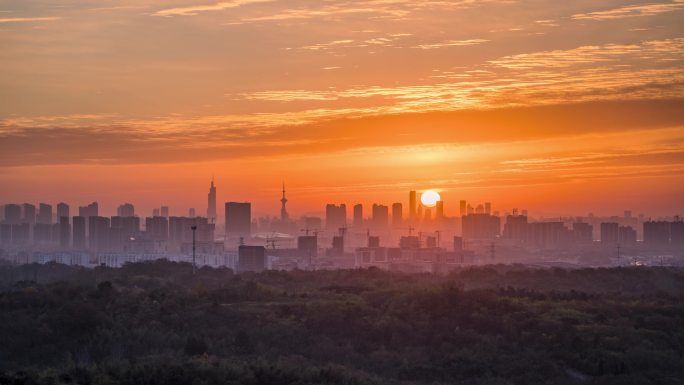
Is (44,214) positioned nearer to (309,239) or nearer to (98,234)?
(98,234)

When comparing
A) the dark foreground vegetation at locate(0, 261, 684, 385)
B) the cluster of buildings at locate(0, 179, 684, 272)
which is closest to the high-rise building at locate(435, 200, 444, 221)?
the cluster of buildings at locate(0, 179, 684, 272)

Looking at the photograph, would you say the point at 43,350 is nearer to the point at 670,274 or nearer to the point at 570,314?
the point at 570,314

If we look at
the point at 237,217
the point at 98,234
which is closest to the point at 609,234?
the point at 237,217

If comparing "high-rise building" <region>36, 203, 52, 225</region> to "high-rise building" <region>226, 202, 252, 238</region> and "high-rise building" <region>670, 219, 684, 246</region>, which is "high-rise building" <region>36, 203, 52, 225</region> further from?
"high-rise building" <region>670, 219, 684, 246</region>

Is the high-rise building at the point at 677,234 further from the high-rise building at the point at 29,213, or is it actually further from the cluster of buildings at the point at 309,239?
the high-rise building at the point at 29,213

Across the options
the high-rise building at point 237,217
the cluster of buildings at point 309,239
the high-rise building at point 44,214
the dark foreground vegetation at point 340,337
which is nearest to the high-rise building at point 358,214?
the cluster of buildings at point 309,239
